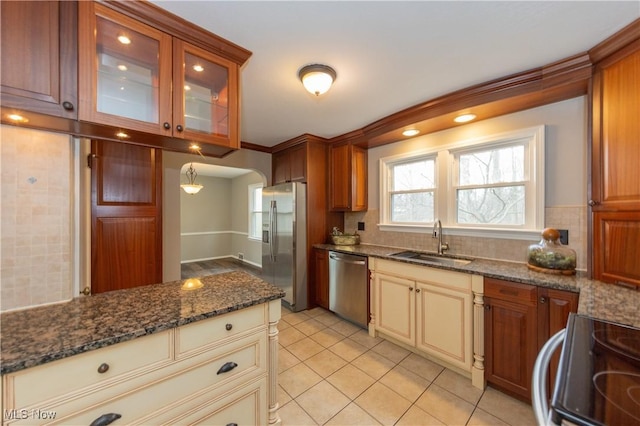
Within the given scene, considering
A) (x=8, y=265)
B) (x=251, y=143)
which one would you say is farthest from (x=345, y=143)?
(x=8, y=265)

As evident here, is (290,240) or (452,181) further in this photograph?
(290,240)

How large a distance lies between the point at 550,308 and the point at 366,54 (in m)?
2.16

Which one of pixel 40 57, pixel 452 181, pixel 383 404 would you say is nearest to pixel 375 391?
pixel 383 404

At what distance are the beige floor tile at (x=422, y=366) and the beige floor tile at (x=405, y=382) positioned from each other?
6 cm

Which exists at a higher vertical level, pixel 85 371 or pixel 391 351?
pixel 85 371

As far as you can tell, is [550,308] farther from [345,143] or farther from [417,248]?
[345,143]

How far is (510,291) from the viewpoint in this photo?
70.9 inches

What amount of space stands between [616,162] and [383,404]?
89.1 inches

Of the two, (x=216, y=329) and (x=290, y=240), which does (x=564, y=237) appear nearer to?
(x=216, y=329)

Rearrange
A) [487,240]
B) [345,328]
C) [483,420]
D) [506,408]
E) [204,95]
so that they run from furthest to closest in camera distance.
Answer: [345,328] < [487,240] < [506,408] < [483,420] < [204,95]

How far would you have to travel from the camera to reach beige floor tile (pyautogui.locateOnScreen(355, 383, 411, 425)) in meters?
1.68

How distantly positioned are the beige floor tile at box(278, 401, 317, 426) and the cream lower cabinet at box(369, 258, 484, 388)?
1.24 meters

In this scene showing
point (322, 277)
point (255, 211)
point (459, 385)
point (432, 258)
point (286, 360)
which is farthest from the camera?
point (255, 211)

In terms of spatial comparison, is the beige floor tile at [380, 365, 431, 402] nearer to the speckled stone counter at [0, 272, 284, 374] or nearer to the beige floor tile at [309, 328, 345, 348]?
the beige floor tile at [309, 328, 345, 348]
